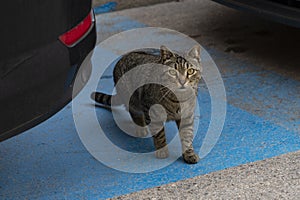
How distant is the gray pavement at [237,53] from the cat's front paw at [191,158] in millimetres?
173

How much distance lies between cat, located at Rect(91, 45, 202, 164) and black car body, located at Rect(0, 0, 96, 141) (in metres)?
0.60

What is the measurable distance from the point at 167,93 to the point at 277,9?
1408 millimetres

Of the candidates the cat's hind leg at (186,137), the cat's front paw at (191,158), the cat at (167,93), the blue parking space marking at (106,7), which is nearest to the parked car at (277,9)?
the cat at (167,93)

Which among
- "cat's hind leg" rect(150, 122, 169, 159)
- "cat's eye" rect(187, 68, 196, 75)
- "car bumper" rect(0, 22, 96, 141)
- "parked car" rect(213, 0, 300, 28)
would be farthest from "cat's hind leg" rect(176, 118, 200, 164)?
"parked car" rect(213, 0, 300, 28)

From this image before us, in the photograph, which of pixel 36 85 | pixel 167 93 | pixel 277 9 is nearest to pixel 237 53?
pixel 277 9

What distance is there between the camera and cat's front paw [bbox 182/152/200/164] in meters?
3.63

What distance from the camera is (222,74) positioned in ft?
16.6

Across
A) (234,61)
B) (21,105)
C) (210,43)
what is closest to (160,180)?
(21,105)

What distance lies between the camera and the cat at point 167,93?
347cm

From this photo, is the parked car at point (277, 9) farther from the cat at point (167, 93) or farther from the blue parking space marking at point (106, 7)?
the blue parking space marking at point (106, 7)

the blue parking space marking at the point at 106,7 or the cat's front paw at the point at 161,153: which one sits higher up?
the cat's front paw at the point at 161,153

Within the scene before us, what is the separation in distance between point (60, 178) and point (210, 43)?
2.74 metres

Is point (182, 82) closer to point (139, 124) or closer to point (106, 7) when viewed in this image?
point (139, 124)

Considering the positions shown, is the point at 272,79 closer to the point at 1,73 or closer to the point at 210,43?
the point at 210,43
